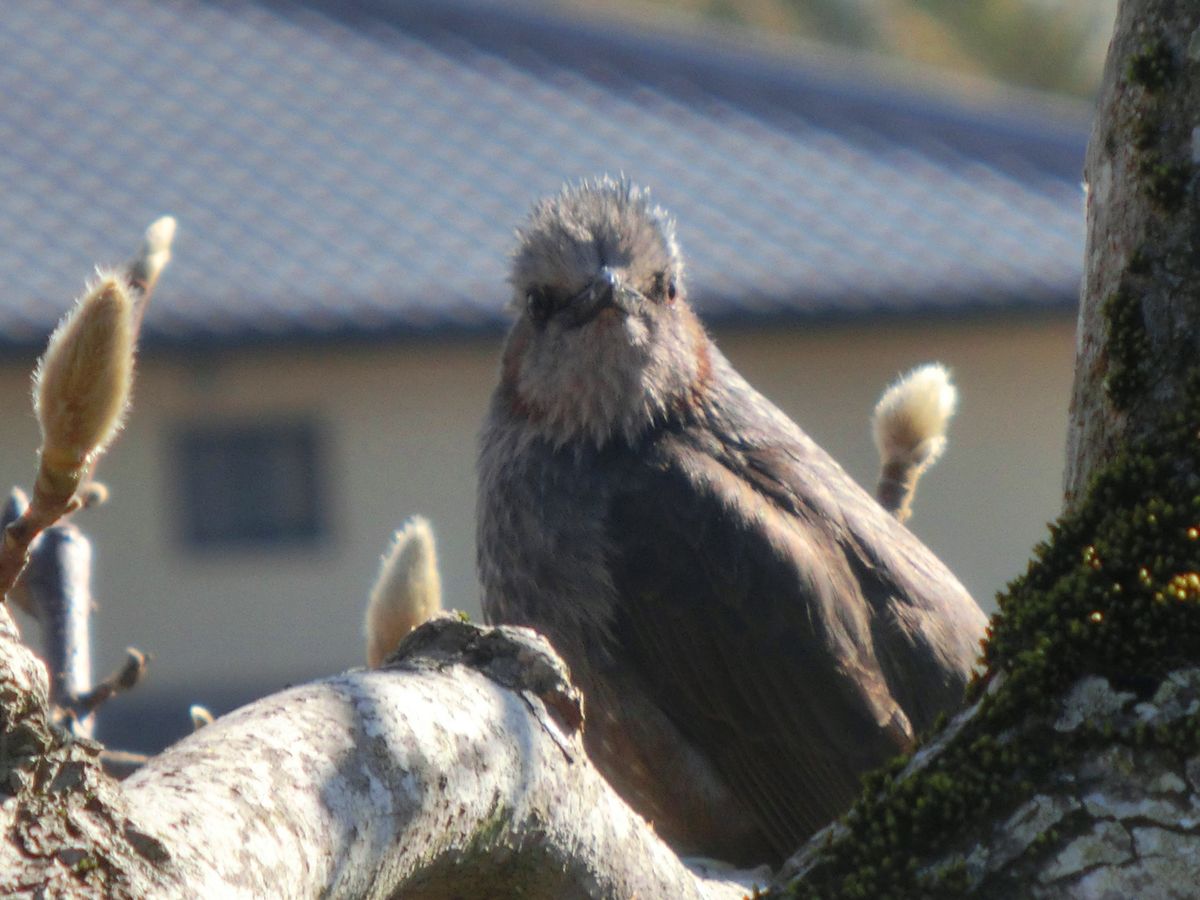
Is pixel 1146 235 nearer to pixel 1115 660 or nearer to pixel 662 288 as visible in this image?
pixel 1115 660

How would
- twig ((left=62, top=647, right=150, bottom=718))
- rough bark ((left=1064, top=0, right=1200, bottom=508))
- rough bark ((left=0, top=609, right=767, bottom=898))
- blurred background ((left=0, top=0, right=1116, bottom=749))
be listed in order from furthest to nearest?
→ blurred background ((left=0, top=0, right=1116, bottom=749)) → twig ((left=62, top=647, right=150, bottom=718)) → rough bark ((left=1064, top=0, right=1200, bottom=508)) → rough bark ((left=0, top=609, right=767, bottom=898))

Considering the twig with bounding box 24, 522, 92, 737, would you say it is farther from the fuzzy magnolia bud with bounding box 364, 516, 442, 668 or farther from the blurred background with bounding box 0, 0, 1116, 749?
the blurred background with bounding box 0, 0, 1116, 749

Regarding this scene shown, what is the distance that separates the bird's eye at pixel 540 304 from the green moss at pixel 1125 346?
7.69 feet

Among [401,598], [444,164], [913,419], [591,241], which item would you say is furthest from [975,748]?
[444,164]

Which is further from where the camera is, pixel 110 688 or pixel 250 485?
pixel 250 485

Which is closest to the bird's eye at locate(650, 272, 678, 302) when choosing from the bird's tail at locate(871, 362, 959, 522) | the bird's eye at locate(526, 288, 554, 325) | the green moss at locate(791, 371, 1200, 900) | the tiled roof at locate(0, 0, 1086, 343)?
the bird's eye at locate(526, 288, 554, 325)

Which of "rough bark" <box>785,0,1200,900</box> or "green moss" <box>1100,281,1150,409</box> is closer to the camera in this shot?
"rough bark" <box>785,0,1200,900</box>

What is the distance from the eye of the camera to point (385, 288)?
563 inches

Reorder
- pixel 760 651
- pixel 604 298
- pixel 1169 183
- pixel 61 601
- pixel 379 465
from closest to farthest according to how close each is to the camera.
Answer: pixel 1169 183 → pixel 61 601 → pixel 760 651 → pixel 604 298 → pixel 379 465

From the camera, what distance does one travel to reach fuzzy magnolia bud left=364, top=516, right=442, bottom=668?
281 centimetres

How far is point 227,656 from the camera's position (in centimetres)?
1465

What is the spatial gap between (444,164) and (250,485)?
12.0 feet

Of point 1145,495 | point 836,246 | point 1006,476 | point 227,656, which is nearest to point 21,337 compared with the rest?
point 227,656

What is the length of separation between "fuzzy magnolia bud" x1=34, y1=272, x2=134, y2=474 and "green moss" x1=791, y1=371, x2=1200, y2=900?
0.90m
